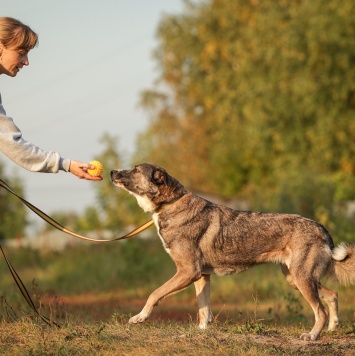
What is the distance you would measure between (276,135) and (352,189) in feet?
18.1

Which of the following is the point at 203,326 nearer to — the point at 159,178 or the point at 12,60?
the point at 159,178

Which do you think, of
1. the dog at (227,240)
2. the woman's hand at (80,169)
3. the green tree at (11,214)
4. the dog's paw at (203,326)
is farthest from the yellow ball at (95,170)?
the green tree at (11,214)

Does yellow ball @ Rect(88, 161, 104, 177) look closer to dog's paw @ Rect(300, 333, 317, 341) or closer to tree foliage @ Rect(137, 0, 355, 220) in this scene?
dog's paw @ Rect(300, 333, 317, 341)

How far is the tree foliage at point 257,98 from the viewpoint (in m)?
34.7

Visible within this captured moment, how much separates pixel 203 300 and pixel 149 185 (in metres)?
1.51

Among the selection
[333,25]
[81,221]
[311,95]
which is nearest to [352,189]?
[311,95]

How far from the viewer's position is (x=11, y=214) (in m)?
30.2

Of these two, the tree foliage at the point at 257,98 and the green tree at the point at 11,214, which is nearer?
the green tree at the point at 11,214

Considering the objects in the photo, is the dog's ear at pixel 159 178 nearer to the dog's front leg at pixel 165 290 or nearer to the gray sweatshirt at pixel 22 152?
the dog's front leg at pixel 165 290

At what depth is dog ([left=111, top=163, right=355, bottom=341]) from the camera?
9711 millimetres

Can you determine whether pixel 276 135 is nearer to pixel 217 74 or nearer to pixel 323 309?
pixel 217 74

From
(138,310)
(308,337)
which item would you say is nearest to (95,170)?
(308,337)

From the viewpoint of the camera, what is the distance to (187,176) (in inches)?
2008

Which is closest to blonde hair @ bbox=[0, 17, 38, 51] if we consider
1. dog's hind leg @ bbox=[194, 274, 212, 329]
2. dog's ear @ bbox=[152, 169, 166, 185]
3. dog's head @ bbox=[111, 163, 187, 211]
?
dog's head @ bbox=[111, 163, 187, 211]
